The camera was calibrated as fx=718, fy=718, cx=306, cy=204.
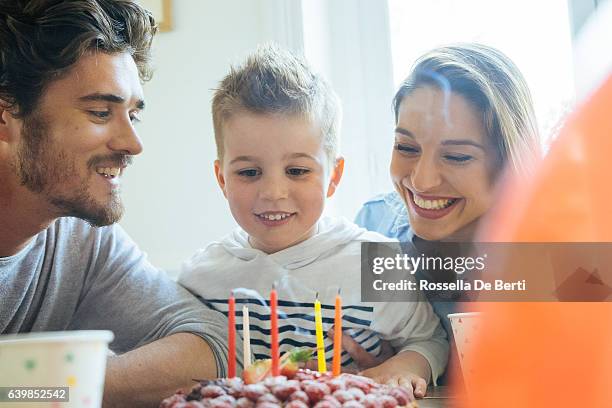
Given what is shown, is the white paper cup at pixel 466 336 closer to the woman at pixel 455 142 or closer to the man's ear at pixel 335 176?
the woman at pixel 455 142

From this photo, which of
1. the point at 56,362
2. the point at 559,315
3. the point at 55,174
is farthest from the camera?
the point at 55,174

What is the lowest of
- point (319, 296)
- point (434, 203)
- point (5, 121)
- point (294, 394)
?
point (294, 394)

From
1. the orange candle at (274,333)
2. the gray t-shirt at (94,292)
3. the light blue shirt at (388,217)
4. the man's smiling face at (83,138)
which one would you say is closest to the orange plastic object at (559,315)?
the light blue shirt at (388,217)

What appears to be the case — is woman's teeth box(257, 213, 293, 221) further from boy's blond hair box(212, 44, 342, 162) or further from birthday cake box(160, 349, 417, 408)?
birthday cake box(160, 349, 417, 408)

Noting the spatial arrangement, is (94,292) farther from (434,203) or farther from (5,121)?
(434,203)

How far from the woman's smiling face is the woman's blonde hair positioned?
0.4 inches

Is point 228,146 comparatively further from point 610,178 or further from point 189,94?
point 610,178

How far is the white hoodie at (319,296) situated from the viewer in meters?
0.84

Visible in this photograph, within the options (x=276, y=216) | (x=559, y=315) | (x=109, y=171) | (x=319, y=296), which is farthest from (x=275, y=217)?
(x=559, y=315)

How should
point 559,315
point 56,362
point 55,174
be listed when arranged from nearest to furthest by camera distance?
point 56,362
point 559,315
point 55,174

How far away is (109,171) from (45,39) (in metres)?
0.18

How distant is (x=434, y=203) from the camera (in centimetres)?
84

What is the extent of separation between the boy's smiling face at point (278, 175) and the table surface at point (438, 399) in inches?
9.1

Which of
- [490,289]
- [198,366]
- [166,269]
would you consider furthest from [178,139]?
[490,289]
